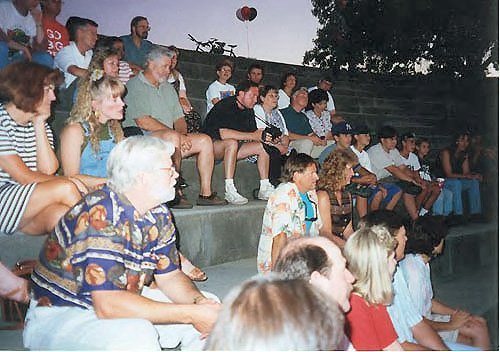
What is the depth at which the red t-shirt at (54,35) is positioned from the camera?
385 cm

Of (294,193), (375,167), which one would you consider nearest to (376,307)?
(294,193)

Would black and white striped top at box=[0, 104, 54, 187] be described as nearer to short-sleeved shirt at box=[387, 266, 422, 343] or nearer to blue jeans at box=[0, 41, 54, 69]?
blue jeans at box=[0, 41, 54, 69]

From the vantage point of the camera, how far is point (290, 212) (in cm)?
313

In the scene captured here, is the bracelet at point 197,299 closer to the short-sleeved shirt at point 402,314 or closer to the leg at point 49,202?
the leg at point 49,202

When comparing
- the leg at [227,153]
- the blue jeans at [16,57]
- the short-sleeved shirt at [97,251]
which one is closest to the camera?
the short-sleeved shirt at [97,251]

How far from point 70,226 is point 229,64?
3.80 m

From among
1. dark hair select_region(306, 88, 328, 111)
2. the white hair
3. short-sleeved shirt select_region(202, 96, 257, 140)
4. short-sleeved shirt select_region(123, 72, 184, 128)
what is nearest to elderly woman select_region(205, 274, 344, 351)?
the white hair

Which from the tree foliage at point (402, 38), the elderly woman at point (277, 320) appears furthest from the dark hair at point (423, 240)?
the tree foliage at point (402, 38)

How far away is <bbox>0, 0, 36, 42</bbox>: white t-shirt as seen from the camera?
11.7ft

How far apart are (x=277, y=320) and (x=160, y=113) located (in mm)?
3055

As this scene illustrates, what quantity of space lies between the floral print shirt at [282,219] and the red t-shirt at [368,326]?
1.01 meters

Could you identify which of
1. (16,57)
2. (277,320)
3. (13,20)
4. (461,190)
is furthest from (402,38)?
(277,320)

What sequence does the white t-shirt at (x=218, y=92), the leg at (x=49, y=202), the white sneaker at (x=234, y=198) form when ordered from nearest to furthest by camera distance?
the leg at (x=49, y=202)
the white sneaker at (x=234, y=198)
the white t-shirt at (x=218, y=92)

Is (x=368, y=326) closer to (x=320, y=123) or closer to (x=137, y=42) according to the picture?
(x=137, y=42)
